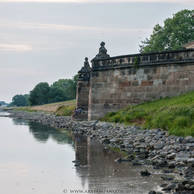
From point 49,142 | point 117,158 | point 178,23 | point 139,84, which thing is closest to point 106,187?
point 117,158

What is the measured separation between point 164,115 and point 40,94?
117 m

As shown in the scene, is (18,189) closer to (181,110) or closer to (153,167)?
(153,167)

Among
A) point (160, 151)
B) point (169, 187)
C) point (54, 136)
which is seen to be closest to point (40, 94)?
point (54, 136)

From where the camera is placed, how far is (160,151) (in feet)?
71.0

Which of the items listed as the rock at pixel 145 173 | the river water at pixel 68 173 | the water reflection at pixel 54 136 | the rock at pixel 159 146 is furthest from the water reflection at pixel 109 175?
the water reflection at pixel 54 136

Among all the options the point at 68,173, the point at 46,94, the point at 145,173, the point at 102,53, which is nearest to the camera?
the point at 145,173

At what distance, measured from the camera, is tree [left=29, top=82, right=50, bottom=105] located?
468 ft

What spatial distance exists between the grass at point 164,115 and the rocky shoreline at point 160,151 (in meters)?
0.61

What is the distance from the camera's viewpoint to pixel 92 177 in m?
18.5

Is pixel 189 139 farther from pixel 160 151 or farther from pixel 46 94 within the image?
pixel 46 94

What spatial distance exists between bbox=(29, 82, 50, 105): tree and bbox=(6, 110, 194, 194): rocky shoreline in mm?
110729

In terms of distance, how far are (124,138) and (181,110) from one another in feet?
11.8

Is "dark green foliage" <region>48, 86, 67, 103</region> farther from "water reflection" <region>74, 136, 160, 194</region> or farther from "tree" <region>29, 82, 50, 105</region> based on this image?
"water reflection" <region>74, 136, 160, 194</region>

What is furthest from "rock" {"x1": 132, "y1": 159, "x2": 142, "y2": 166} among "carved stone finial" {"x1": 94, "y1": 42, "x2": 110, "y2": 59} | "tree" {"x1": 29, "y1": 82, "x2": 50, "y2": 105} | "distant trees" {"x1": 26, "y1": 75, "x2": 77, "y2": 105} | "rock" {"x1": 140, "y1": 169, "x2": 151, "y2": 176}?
"tree" {"x1": 29, "y1": 82, "x2": 50, "y2": 105}
